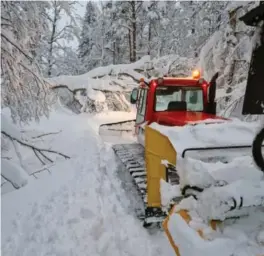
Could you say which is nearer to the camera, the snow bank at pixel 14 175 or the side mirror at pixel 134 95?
the snow bank at pixel 14 175

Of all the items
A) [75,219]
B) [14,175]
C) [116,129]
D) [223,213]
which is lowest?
[116,129]

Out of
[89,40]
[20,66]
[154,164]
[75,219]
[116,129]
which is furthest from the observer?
[89,40]

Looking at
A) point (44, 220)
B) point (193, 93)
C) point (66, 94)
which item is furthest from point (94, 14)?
point (44, 220)

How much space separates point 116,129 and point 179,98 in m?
6.77

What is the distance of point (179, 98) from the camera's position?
286 inches

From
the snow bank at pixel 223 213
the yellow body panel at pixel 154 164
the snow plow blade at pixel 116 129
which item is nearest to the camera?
the snow bank at pixel 223 213

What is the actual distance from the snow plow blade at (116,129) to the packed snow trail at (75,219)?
17.3 ft

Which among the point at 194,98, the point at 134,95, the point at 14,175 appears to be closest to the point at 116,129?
the point at 134,95

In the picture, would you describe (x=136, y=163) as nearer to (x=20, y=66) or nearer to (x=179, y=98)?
(x=179, y=98)

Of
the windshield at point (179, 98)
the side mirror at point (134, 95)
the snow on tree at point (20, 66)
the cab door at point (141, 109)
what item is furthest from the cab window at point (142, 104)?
the snow on tree at point (20, 66)

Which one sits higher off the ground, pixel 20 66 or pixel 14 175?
pixel 20 66

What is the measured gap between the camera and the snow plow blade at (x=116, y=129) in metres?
13.6

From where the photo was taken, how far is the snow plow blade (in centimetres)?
1357

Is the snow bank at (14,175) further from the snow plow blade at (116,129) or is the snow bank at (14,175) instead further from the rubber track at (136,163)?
the snow plow blade at (116,129)
